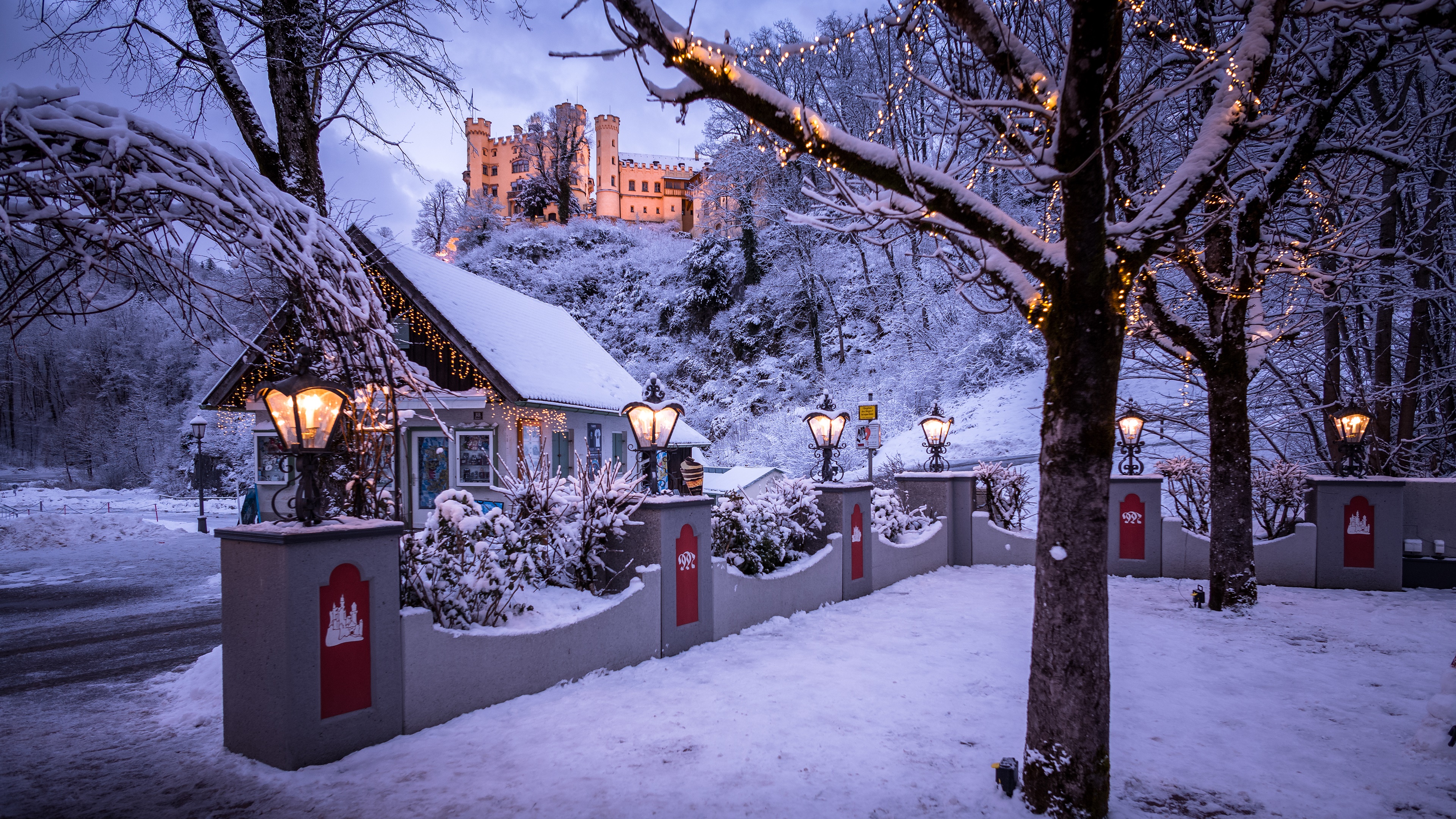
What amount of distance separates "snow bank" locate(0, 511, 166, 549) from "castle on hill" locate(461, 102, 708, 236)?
153ft

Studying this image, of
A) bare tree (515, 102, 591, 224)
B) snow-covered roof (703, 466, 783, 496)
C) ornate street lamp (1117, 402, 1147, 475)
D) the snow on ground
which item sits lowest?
the snow on ground

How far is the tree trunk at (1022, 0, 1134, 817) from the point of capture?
3260 mm

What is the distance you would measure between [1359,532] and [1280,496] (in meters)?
1.05

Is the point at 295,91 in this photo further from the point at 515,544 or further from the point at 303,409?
the point at 515,544

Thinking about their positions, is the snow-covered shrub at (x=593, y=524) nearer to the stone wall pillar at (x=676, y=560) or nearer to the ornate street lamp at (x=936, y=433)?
the stone wall pillar at (x=676, y=560)

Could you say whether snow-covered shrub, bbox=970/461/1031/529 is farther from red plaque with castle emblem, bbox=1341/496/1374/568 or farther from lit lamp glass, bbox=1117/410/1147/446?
red plaque with castle emblem, bbox=1341/496/1374/568

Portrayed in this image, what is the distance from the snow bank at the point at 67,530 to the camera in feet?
52.7

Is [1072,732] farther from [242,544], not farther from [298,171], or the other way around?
[298,171]

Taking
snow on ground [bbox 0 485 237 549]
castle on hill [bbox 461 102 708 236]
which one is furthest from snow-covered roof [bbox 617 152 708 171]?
snow on ground [bbox 0 485 237 549]

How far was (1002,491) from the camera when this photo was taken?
13.0m

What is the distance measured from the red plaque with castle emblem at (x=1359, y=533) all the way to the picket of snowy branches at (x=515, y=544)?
996cm

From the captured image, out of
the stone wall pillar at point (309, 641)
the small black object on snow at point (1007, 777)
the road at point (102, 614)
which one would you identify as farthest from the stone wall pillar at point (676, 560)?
the road at point (102, 614)

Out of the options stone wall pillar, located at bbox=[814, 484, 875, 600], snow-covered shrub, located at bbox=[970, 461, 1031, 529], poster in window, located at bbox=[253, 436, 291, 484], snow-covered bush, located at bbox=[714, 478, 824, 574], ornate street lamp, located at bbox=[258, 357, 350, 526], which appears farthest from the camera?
poster in window, located at bbox=[253, 436, 291, 484]

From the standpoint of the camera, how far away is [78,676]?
19.2ft
